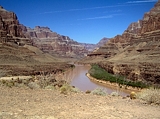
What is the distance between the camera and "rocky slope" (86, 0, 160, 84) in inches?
1547

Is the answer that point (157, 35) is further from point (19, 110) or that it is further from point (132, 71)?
point (19, 110)

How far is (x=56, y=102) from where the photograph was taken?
8883 millimetres

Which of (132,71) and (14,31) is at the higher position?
(14,31)

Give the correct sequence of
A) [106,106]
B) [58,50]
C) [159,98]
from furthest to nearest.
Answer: [58,50] < [159,98] < [106,106]

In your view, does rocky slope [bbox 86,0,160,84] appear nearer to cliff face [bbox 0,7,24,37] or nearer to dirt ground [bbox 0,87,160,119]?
dirt ground [bbox 0,87,160,119]

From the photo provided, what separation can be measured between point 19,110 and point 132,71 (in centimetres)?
3643

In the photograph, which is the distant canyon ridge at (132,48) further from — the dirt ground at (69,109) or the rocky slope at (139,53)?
the dirt ground at (69,109)

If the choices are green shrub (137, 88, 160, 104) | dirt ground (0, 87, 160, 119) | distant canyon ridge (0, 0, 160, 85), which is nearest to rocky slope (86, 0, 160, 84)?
distant canyon ridge (0, 0, 160, 85)

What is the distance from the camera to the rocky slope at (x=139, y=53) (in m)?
39.3

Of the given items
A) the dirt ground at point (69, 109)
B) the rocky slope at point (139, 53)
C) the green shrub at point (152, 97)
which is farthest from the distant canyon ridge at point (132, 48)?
the dirt ground at point (69, 109)

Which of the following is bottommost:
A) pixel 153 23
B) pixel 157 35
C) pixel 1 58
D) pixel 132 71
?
pixel 132 71

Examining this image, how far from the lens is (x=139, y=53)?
77.6 meters

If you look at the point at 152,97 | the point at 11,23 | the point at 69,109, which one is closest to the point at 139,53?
the point at 11,23

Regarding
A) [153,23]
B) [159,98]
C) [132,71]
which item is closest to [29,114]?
[159,98]
